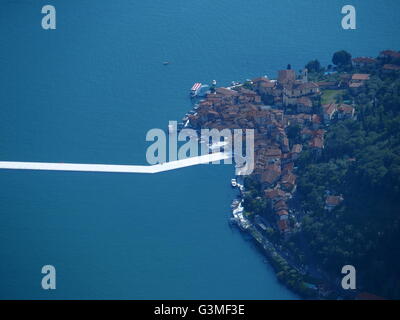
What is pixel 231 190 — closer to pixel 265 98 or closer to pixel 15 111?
pixel 265 98

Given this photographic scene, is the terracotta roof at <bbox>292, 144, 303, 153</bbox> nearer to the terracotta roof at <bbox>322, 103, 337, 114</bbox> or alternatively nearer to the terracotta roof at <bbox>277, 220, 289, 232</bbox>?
the terracotta roof at <bbox>322, 103, 337, 114</bbox>

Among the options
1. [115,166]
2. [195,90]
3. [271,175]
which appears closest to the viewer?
[271,175]

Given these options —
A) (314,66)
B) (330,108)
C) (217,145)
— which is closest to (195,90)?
(217,145)

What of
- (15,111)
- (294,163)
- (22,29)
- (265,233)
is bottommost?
(265,233)

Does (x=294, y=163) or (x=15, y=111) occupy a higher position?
(x=15, y=111)

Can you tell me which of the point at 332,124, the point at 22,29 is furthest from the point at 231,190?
the point at 22,29

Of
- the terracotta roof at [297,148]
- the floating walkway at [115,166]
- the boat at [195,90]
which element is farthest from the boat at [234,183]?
the boat at [195,90]

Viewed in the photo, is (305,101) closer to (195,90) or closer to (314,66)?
(314,66)
